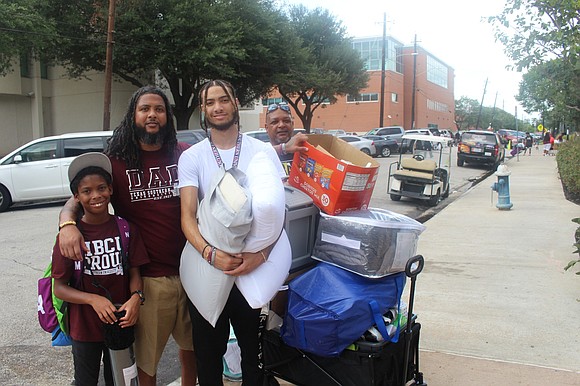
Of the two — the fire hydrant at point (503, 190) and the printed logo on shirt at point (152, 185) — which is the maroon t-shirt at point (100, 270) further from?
the fire hydrant at point (503, 190)

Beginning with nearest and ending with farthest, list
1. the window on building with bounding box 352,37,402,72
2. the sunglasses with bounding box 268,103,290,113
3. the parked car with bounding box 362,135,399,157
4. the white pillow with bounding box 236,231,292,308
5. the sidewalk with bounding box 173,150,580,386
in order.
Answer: the white pillow with bounding box 236,231,292,308, the sidewalk with bounding box 173,150,580,386, the sunglasses with bounding box 268,103,290,113, the parked car with bounding box 362,135,399,157, the window on building with bounding box 352,37,402,72

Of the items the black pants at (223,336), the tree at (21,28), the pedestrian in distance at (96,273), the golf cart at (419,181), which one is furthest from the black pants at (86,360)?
the tree at (21,28)

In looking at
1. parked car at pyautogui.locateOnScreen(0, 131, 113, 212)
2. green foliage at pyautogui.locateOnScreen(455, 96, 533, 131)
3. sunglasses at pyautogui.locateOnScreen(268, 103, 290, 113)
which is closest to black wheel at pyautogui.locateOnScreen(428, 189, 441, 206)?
parked car at pyautogui.locateOnScreen(0, 131, 113, 212)

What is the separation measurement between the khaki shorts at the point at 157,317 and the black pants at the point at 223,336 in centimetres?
15

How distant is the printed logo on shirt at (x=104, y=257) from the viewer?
236 cm

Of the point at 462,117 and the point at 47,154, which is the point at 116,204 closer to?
the point at 47,154

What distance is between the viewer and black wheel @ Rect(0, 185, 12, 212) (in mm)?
11241

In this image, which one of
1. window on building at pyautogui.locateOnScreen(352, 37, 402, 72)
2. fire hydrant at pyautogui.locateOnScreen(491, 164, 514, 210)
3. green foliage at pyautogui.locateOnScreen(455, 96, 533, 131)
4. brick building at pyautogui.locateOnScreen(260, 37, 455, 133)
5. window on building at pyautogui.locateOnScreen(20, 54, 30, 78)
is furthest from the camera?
green foliage at pyautogui.locateOnScreen(455, 96, 533, 131)

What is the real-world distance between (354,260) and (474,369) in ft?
5.03

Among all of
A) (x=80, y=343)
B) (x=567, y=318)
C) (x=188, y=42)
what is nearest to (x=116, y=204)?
(x=80, y=343)

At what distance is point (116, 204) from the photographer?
256 centimetres

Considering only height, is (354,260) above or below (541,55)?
below

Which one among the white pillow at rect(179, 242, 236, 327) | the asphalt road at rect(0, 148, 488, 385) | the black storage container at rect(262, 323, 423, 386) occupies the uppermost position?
the white pillow at rect(179, 242, 236, 327)

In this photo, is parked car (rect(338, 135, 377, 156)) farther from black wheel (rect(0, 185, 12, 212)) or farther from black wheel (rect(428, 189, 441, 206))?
black wheel (rect(0, 185, 12, 212))
